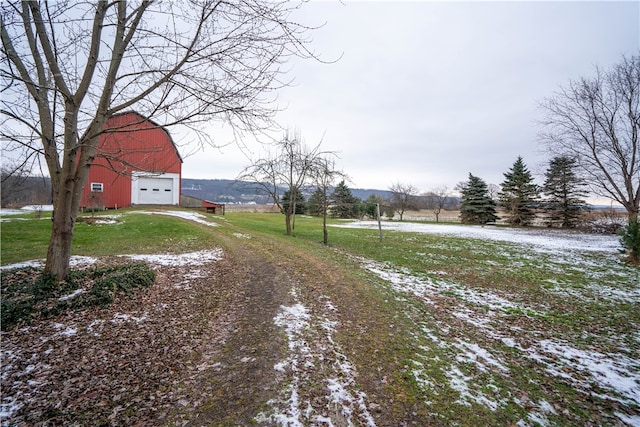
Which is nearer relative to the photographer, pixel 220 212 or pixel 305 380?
pixel 305 380

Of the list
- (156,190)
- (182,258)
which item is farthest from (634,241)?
(156,190)

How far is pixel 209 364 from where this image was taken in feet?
11.6

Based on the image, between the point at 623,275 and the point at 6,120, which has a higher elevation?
the point at 6,120

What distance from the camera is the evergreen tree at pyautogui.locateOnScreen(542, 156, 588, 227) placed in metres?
31.5

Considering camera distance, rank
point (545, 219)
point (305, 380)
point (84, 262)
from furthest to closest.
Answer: point (545, 219) → point (84, 262) → point (305, 380)

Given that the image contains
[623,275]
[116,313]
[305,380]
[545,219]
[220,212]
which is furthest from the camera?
[545,219]

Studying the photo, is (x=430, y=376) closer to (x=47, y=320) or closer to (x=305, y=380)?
(x=305, y=380)

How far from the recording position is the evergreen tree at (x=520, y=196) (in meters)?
34.8

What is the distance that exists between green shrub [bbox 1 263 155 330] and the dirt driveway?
30 cm

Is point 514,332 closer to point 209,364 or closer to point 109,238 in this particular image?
point 209,364

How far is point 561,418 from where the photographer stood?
9.46ft

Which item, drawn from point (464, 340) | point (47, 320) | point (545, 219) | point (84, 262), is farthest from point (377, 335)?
point (545, 219)

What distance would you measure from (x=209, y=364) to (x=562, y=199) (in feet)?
139

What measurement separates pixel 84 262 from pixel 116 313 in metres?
4.54
